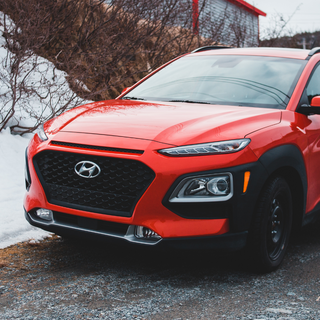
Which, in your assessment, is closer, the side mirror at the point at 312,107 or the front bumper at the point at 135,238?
the front bumper at the point at 135,238

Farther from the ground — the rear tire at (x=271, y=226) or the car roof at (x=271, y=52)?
the car roof at (x=271, y=52)

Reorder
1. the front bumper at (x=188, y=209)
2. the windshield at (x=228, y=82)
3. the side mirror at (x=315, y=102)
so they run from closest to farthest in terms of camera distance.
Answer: the front bumper at (x=188, y=209), the side mirror at (x=315, y=102), the windshield at (x=228, y=82)

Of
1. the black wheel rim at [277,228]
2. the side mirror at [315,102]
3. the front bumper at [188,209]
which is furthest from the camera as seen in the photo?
the side mirror at [315,102]

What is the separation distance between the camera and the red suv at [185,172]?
2.90 m

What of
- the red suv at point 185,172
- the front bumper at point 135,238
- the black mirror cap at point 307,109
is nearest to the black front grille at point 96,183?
the red suv at point 185,172

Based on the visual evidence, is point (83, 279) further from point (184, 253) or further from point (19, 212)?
point (19, 212)

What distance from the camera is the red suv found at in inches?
114

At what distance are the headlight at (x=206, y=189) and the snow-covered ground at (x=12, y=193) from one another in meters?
1.94

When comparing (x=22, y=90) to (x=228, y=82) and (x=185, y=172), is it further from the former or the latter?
(x=185, y=172)

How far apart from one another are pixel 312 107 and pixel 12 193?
3659 mm

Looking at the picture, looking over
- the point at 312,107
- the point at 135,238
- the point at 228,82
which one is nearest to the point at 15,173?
the point at 228,82

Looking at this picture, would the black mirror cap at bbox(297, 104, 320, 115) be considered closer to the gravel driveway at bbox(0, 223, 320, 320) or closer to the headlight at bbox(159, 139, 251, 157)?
the headlight at bbox(159, 139, 251, 157)

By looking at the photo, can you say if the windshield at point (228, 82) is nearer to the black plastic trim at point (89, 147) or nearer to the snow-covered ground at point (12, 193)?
→ the black plastic trim at point (89, 147)

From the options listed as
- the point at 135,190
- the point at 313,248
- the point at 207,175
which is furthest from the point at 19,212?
the point at 313,248
